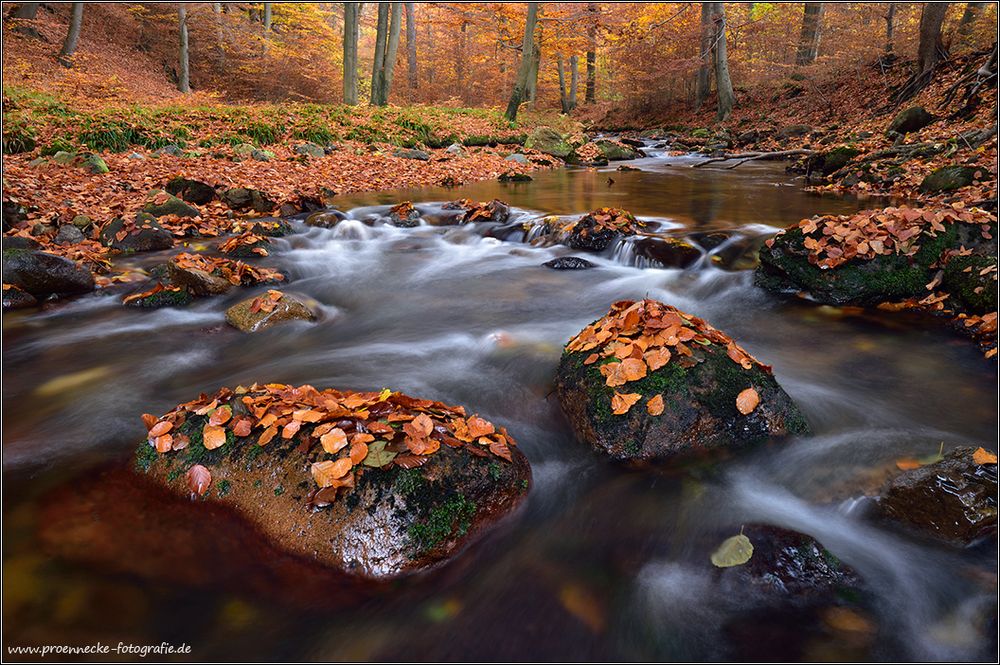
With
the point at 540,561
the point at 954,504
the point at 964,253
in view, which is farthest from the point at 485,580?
the point at 964,253

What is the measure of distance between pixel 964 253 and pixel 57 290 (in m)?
8.78

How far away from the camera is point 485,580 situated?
2549mm

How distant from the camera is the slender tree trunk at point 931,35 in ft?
46.6

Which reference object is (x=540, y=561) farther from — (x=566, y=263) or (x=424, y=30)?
(x=424, y=30)

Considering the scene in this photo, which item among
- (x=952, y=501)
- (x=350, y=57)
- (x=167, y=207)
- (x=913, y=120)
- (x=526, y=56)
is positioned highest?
(x=526, y=56)

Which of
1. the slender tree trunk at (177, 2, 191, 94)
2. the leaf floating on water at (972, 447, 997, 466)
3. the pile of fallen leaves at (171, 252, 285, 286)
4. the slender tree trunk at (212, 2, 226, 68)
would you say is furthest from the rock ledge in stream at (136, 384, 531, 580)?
the slender tree trunk at (212, 2, 226, 68)

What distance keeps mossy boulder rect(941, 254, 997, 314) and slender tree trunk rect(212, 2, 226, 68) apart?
2937cm

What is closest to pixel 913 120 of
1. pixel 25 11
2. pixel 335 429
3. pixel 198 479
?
pixel 335 429

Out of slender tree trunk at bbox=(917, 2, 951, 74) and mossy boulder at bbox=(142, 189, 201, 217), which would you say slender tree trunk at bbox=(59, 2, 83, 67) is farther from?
slender tree trunk at bbox=(917, 2, 951, 74)

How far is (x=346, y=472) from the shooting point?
2555 millimetres

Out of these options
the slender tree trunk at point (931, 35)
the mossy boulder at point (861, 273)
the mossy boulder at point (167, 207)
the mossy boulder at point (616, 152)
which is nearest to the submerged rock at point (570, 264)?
the mossy boulder at point (861, 273)

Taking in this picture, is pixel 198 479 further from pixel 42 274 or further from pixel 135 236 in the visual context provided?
pixel 135 236

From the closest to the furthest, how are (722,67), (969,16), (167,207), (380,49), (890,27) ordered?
1. (167,207)
2. (969,16)
3. (890,27)
4. (380,49)
5. (722,67)

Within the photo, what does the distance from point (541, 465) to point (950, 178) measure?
8.52 metres
